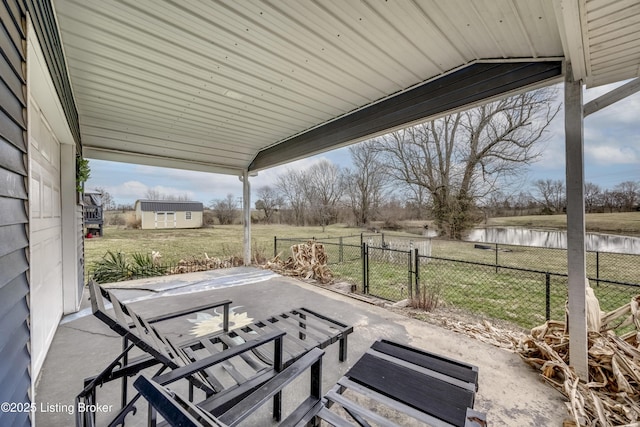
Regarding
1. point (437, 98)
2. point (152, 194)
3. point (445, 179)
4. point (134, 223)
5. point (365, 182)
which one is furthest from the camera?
point (365, 182)

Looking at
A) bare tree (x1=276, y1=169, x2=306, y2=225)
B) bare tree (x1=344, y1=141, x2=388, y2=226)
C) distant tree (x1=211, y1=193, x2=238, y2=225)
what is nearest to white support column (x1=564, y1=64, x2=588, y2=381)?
bare tree (x1=344, y1=141, x2=388, y2=226)

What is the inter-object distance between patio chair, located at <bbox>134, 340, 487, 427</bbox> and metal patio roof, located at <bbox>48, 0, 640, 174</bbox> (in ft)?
7.51

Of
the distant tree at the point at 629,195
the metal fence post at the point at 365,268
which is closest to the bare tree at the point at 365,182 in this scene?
the metal fence post at the point at 365,268

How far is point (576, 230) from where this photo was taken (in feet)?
7.01

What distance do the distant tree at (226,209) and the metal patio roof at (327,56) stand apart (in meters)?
7.69

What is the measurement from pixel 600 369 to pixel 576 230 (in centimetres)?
111

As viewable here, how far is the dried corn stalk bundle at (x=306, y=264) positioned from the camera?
5.98 m

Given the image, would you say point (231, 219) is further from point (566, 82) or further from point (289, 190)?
point (566, 82)

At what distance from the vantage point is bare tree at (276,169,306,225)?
1480cm

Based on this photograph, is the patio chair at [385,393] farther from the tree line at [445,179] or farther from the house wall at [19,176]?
the tree line at [445,179]

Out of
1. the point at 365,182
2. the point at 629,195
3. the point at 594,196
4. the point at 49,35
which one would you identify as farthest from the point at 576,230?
the point at 365,182

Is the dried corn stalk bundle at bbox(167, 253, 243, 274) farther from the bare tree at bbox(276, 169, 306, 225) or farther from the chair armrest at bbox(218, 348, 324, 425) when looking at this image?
the bare tree at bbox(276, 169, 306, 225)

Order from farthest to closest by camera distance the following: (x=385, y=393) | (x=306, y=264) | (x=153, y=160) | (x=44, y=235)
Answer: (x=306, y=264)
(x=153, y=160)
(x=44, y=235)
(x=385, y=393)

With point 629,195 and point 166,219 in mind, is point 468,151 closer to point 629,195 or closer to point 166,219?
point 629,195
